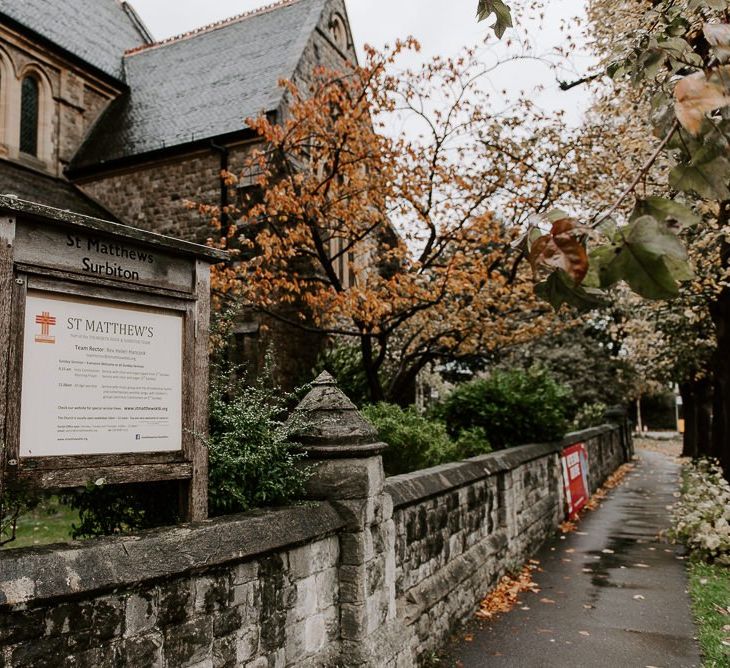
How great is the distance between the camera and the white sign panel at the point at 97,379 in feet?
8.96

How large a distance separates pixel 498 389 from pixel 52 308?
835 centimetres

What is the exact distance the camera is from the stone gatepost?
4.13 meters

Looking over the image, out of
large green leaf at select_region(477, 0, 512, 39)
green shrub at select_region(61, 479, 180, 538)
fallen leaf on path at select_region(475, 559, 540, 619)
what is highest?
large green leaf at select_region(477, 0, 512, 39)

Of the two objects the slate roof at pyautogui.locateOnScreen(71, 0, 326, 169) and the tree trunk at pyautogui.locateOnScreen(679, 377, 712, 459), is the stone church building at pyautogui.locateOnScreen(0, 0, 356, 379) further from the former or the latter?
the tree trunk at pyautogui.locateOnScreen(679, 377, 712, 459)

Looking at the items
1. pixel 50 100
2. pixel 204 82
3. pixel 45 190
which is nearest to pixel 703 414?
pixel 204 82

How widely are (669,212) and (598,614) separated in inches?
233

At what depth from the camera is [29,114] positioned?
1577 cm

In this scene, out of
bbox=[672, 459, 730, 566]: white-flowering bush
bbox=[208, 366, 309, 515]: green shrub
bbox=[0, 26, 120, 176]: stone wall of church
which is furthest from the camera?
bbox=[0, 26, 120, 176]: stone wall of church

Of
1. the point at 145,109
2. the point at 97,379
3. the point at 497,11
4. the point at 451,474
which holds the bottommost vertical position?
the point at 451,474

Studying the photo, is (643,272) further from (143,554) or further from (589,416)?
(589,416)

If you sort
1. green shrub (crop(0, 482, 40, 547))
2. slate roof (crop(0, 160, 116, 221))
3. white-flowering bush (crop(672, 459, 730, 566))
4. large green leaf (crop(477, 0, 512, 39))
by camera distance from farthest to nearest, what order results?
slate roof (crop(0, 160, 116, 221))
white-flowering bush (crop(672, 459, 730, 566))
green shrub (crop(0, 482, 40, 547))
large green leaf (crop(477, 0, 512, 39))

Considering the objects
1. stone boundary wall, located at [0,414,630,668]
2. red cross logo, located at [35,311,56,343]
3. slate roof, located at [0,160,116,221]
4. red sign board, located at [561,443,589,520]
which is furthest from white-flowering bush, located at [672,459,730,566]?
slate roof, located at [0,160,116,221]

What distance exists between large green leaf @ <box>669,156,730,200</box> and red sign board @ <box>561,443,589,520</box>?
1004 cm

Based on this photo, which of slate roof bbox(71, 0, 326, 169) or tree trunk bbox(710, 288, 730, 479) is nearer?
tree trunk bbox(710, 288, 730, 479)
